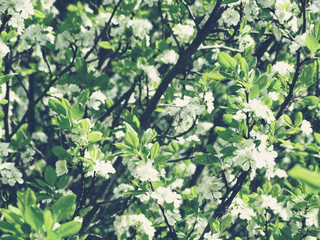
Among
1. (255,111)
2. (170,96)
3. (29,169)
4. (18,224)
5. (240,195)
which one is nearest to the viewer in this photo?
(18,224)

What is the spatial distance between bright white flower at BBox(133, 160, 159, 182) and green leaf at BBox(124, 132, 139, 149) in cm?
12

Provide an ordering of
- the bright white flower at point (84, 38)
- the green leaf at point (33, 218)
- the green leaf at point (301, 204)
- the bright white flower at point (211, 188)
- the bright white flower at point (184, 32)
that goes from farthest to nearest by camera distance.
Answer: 1. the bright white flower at point (84, 38)
2. the bright white flower at point (184, 32)
3. the bright white flower at point (211, 188)
4. the green leaf at point (301, 204)
5. the green leaf at point (33, 218)

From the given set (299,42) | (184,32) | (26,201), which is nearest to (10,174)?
(26,201)

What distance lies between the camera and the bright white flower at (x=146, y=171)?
1.89 metres

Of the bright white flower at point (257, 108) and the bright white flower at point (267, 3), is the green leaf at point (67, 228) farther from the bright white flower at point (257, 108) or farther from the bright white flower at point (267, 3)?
the bright white flower at point (267, 3)

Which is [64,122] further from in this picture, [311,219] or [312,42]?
[311,219]

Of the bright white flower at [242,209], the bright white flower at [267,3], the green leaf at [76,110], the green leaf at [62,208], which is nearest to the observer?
the green leaf at [62,208]

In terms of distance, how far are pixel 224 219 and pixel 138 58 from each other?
138cm

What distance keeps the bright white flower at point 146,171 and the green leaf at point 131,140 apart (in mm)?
116

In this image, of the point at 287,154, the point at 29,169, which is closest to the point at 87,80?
the point at 29,169

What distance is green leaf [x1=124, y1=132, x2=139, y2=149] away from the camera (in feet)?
6.04

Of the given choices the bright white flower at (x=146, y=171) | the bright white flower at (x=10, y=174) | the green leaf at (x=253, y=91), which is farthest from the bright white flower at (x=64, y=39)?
the green leaf at (x=253, y=91)

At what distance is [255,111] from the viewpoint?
5.97 feet

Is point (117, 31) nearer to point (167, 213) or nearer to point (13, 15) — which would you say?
point (13, 15)
